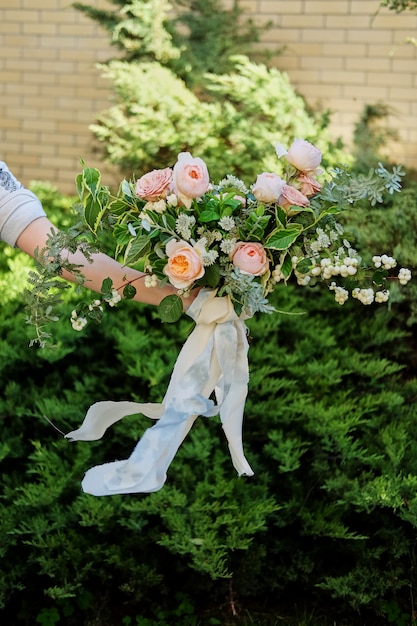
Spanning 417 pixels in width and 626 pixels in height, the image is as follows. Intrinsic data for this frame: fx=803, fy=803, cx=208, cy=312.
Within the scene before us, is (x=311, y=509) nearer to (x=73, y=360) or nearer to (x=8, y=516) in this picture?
(x=8, y=516)

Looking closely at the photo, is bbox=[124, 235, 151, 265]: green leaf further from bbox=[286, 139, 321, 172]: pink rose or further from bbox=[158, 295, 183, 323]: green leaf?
bbox=[286, 139, 321, 172]: pink rose

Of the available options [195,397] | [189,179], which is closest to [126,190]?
[189,179]

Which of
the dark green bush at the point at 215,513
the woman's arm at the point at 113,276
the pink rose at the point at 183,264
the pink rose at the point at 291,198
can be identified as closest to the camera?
the pink rose at the point at 183,264

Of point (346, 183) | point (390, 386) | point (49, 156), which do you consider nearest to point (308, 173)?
point (346, 183)

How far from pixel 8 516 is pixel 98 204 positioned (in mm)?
1669

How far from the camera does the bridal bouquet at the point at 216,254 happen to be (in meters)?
1.98

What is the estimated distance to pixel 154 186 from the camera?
1999 mm

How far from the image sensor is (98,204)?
6.77 feet

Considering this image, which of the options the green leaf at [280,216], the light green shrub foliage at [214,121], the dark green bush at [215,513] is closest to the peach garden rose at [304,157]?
the green leaf at [280,216]

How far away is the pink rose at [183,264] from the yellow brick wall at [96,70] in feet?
16.1

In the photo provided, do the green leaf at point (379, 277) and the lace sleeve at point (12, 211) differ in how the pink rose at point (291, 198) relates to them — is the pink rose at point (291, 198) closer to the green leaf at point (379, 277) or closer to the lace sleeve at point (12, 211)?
the green leaf at point (379, 277)

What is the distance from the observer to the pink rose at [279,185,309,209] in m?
2.03

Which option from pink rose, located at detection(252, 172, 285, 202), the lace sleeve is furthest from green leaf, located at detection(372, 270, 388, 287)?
the lace sleeve

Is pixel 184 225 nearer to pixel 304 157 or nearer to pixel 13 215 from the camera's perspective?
pixel 304 157
